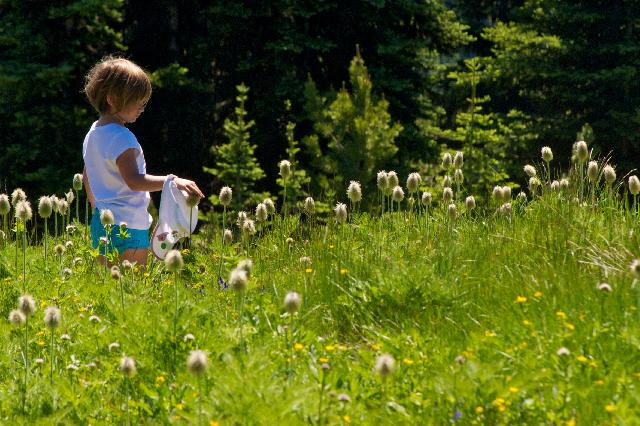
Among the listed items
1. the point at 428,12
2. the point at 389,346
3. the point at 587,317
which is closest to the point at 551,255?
the point at 587,317

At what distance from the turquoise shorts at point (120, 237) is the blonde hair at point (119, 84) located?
739 mm

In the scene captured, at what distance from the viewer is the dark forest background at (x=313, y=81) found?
14.6m

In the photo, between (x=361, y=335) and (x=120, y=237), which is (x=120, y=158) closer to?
(x=120, y=237)

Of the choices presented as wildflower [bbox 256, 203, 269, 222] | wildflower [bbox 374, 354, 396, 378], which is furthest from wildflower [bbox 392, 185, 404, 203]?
wildflower [bbox 374, 354, 396, 378]

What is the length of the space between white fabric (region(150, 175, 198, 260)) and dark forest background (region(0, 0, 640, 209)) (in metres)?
9.85

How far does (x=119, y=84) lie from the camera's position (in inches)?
182

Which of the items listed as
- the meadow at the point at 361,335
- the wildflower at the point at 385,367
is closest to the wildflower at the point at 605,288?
the meadow at the point at 361,335

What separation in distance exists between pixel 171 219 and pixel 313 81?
13.1 meters

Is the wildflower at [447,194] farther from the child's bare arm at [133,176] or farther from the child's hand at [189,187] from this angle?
the child's bare arm at [133,176]

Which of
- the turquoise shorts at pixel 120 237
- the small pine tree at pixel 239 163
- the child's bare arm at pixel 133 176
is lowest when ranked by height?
the small pine tree at pixel 239 163

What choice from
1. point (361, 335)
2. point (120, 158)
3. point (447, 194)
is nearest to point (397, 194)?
point (447, 194)

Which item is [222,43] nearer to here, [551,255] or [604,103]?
[604,103]

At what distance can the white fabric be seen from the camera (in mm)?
4296

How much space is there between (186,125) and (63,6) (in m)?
4.45
